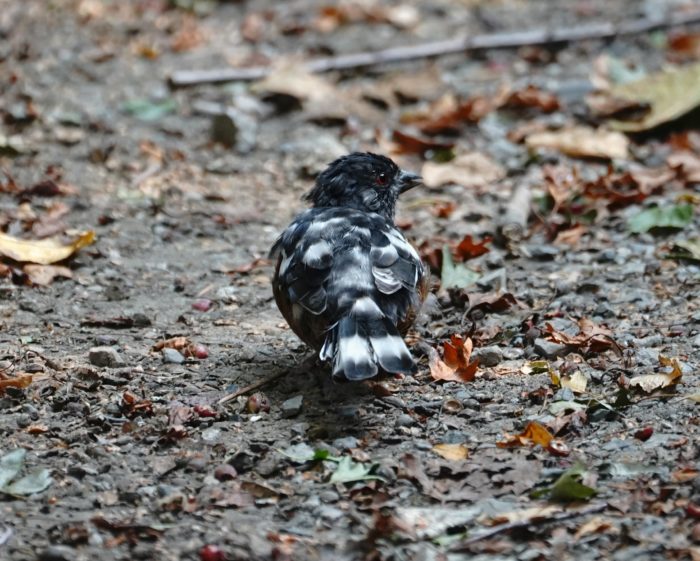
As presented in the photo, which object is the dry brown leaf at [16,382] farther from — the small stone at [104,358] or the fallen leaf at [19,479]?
the fallen leaf at [19,479]

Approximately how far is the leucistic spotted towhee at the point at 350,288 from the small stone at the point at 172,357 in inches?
23.7

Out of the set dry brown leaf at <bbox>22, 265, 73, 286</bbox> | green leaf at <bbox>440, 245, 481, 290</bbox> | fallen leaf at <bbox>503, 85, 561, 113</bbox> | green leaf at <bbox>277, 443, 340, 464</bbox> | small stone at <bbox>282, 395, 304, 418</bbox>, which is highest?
fallen leaf at <bbox>503, 85, 561, 113</bbox>

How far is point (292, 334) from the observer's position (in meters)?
6.10

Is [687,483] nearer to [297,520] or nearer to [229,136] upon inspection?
[297,520]

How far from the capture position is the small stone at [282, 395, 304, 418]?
508cm

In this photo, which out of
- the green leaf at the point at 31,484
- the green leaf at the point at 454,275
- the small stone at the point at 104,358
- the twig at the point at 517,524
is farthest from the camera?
the green leaf at the point at 454,275

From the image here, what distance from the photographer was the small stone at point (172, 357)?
563cm

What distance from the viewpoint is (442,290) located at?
652cm

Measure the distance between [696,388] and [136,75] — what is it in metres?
6.78

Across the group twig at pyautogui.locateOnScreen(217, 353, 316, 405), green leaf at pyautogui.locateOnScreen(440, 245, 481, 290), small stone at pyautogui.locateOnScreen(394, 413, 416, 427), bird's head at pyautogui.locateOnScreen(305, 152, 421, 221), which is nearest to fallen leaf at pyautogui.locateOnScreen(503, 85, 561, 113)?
green leaf at pyautogui.locateOnScreen(440, 245, 481, 290)

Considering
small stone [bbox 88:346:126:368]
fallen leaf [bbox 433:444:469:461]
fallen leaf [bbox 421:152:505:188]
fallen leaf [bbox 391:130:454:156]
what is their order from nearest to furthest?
fallen leaf [bbox 433:444:469:461], small stone [bbox 88:346:126:368], fallen leaf [bbox 421:152:505:188], fallen leaf [bbox 391:130:454:156]

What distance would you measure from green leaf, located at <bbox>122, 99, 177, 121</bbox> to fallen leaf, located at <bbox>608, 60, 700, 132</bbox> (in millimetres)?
3722

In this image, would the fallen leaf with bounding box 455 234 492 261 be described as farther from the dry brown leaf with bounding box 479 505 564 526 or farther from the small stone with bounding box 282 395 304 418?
the dry brown leaf with bounding box 479 505 564 526

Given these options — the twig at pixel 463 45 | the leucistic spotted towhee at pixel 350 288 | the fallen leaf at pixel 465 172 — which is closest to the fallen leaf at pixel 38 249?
the leucistic spotted towhee at pixel 350 288
